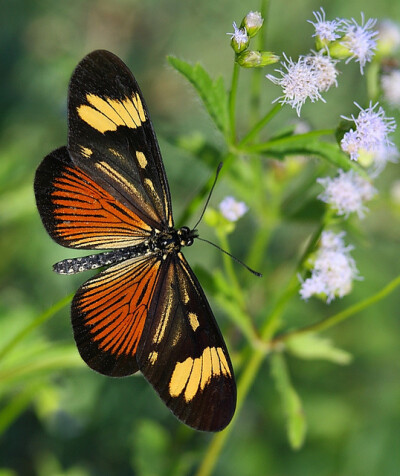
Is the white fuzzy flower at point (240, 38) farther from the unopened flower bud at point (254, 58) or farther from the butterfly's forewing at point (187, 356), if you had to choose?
the butterfly's forewing at point (187, 356)

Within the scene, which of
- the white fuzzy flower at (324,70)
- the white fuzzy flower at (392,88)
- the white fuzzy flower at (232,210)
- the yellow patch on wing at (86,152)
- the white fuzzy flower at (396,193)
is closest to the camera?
the white fuzzy flower at (324,70)

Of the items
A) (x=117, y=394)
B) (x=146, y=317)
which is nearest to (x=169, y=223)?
(x=146, y=317)

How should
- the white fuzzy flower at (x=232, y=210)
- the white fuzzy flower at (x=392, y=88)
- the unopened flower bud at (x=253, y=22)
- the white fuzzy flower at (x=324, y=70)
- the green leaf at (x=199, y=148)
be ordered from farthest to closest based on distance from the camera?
1. the green leaf at (x=199, y=148)
2. the white fuzzy flower at (x=392, y=88)
3. the white fuzzy flower at (x=232, y=210)
4. the white fuzzy flower at (x=324, y=70)
5. the unopened flower bud at (x=253, y=22)

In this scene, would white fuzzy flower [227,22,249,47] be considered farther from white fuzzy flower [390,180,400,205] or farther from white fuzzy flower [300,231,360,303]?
white fuzzy flower [390,180,400,205]

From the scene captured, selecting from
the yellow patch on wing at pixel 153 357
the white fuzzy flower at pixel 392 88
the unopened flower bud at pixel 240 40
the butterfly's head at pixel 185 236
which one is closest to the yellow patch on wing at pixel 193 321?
the yellow patch on wing at pixel 153 357

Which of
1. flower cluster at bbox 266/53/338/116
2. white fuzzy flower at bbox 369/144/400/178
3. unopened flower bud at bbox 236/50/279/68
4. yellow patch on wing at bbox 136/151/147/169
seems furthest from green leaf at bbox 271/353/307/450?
unopened flower bud at bbox 236/50/279/68

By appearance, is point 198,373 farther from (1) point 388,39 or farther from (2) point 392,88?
(1) point 388,39

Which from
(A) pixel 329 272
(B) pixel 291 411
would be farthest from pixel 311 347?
(A) pixel 329 272

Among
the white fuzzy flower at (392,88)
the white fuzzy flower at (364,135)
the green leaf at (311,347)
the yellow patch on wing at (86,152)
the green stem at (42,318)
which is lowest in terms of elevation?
the green stem at (42,318)
